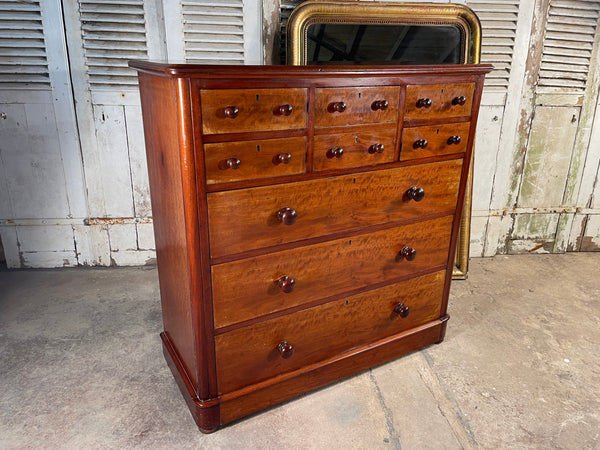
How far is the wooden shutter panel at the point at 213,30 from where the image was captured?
2.60m


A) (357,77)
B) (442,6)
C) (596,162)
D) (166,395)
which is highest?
(442,6)

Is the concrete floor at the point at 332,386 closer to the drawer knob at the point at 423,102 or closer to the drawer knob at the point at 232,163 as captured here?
the drawer knob at the point at 232,163

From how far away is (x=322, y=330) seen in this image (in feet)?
6.53

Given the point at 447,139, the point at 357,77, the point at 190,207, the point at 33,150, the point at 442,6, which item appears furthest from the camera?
the point at 33,150

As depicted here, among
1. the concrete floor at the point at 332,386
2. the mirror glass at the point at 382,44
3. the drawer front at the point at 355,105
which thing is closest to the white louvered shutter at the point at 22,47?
the concrete floor at the point at 332,386

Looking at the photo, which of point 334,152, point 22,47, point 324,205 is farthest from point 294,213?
point 22,47

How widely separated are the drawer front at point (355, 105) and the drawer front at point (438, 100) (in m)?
0.08

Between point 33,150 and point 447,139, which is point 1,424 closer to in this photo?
point 33,150

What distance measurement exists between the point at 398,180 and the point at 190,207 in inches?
35.1

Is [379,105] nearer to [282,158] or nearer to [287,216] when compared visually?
[282,158]

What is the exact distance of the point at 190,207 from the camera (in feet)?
4.95

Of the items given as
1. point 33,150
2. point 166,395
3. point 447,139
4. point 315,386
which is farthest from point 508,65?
point 33,150

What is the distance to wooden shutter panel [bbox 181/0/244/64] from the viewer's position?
260 centimetres

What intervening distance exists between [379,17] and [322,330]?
173 cm
